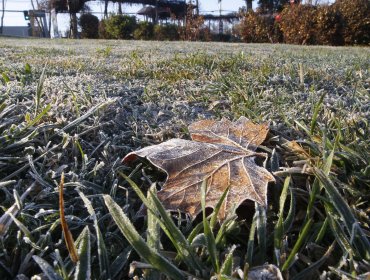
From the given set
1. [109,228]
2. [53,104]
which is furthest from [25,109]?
[109,228]

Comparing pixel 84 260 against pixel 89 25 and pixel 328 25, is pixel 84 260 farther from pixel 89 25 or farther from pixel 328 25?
pixel 89 25

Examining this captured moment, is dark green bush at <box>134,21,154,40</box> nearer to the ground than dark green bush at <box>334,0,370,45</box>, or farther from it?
farther from it

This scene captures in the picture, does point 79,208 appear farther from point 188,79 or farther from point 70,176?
point 188,79

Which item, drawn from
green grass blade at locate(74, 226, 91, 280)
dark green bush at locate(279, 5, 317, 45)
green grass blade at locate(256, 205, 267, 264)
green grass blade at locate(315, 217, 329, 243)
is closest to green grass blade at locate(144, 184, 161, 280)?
green grass blade at locate(74, 226, 91, 280)

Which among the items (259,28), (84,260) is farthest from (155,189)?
(259,28)

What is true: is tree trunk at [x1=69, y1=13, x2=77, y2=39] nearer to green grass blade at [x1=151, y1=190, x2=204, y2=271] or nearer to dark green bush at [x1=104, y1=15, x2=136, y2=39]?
dark green bush at [x1=104, y1=15, x2=136, y2=39]

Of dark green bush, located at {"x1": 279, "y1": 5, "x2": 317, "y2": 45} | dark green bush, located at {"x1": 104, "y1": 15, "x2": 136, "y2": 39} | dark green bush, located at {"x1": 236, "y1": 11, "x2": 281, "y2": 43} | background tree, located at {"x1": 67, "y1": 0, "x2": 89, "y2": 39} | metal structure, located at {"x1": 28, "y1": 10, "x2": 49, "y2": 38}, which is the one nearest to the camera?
dark green bush, located at {"x1": 279, "y1": 5, "x2": 317, "y2": 45}

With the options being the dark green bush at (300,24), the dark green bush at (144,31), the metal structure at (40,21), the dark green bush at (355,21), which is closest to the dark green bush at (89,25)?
the dark green bush at (144,31)
